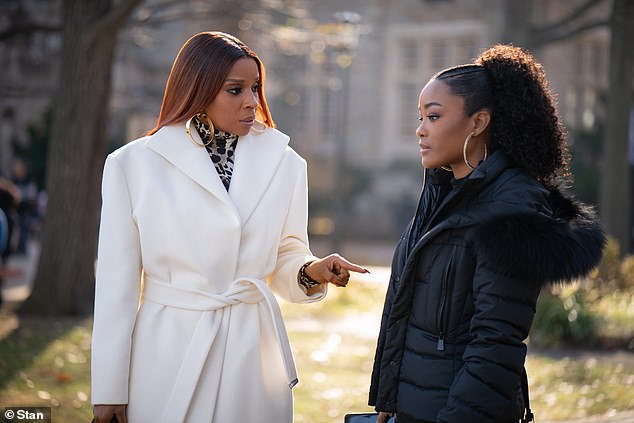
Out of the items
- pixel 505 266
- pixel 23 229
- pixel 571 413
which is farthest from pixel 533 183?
pixel 23 229

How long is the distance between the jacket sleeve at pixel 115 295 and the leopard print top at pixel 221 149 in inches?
14.6

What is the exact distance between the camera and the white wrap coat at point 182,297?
333 cm

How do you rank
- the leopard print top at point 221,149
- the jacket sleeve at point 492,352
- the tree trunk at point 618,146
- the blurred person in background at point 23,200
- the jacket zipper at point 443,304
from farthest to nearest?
1. the blurred person in background at point 23,200
2. the tree trunk at point 618,146
3. the leopard print top at point 221,149
4. the jacket zipper at point 443,304
5. the jacket sleeve at point 492,352

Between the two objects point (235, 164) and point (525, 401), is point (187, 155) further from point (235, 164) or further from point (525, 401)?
point (525, 401)

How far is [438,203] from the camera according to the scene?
10.3 ft

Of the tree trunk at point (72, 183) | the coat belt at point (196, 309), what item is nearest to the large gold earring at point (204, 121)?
the coat belt at point (196, 309)

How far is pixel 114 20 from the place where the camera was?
32.8ft

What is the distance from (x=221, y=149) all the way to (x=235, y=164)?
11 cm

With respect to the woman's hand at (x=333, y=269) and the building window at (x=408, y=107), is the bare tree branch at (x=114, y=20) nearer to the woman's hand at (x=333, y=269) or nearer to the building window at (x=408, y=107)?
the woman's hand at (x=333, y=269)

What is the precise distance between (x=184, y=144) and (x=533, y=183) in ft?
4.35

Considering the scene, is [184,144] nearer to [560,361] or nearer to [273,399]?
[273,399]

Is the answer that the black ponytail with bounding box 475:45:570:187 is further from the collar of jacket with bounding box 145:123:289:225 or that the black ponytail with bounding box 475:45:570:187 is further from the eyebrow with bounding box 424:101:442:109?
the collar of jacket with bounding box 145:123:289:225

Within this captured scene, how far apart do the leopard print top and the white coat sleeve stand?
27 cm

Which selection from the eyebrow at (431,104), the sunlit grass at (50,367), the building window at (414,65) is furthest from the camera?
the building window at (414,65)
